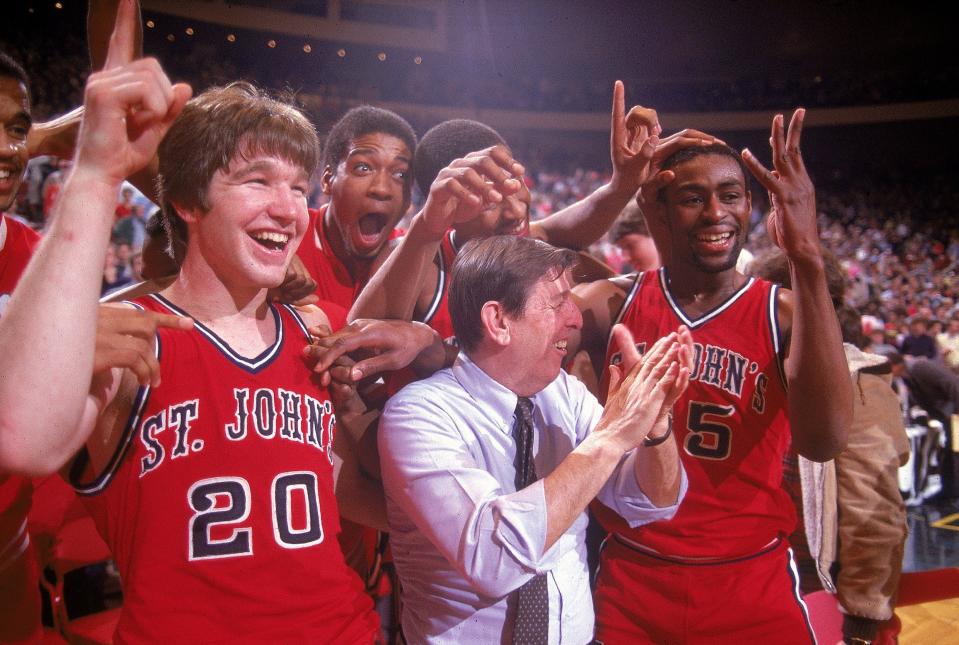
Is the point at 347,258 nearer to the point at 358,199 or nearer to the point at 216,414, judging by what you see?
the point at 358,199

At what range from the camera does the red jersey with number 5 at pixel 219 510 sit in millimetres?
1377

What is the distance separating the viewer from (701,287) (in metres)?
2.31

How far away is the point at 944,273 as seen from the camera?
15625 millimetres

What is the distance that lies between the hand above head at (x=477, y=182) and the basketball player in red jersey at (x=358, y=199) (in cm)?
93

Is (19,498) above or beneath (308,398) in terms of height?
beneath

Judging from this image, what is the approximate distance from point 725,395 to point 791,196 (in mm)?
621

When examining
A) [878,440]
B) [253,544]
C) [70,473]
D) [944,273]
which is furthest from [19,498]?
[944,273]

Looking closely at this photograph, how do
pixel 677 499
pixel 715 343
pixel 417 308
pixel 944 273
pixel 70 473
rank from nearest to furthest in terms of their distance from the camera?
pixel 70 473
pixel 677 499
pixel 715 343
pixel 417 308
pixel 944 273

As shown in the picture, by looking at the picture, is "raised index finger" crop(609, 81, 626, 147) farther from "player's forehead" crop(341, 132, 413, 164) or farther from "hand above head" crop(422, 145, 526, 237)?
"player's forehead" crop(341, 132, 413, 164)

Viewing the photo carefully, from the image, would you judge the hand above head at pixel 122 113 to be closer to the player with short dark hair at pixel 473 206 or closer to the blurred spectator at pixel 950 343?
the player with short dark hair at pixel 473 206

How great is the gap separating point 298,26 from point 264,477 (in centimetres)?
1160

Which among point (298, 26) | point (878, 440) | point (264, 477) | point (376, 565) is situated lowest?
point (376, 565)

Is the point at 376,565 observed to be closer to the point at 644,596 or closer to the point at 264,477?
the point at 644,596

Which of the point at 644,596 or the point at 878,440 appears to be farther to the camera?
the point at 878,440
